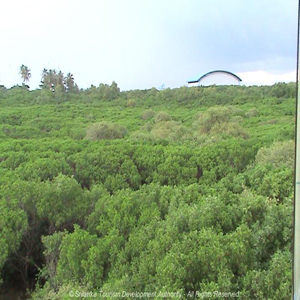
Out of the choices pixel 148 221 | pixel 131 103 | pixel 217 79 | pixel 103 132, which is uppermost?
pixel 217 79

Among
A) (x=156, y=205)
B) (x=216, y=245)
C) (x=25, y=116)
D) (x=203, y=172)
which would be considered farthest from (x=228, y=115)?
(x=25, y=116)

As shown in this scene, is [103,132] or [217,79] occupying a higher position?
[217,79]

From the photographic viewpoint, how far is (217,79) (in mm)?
55469

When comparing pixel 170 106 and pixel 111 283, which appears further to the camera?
pixel 170 106

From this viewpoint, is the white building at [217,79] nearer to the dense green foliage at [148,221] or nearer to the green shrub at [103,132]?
the green shrub at [103,132]

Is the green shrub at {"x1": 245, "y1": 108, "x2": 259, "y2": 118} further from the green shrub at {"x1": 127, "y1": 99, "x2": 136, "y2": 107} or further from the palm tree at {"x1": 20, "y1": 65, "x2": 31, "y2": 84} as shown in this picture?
the palm tree at {"x1": 20, "y1": 65, "x2": 31, "y2": 84}

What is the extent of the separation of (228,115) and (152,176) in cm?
1075

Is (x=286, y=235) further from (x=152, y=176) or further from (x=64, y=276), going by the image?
(x=152, y=176)

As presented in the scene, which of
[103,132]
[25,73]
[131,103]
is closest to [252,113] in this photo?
[103,132]

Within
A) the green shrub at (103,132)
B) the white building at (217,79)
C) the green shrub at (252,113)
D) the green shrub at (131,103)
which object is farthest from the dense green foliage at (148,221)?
the white building at (217,79)

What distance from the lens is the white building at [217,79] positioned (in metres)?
54.3

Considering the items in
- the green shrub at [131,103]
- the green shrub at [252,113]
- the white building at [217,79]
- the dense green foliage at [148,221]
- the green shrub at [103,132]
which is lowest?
the dense green foliage at [148,221]

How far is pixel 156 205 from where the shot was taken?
5129 mm

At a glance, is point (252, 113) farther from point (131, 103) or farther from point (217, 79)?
point (217, 79)
